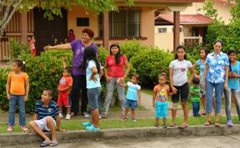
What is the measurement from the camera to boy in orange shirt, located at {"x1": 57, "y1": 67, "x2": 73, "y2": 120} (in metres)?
10.1

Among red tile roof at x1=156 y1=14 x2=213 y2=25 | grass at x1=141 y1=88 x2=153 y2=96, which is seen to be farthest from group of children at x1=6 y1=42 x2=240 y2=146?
red tile roof at x1=156 y1=14 x2=213 y2=25

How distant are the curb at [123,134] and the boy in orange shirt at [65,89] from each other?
4.77 ft

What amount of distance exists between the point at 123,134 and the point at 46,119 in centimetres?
144

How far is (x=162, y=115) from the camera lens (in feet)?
29.8

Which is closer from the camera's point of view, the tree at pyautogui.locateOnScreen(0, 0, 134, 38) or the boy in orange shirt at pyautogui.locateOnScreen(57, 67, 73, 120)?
the tree at pyautogui.locateOnScreen(0, 0, 134, 38)

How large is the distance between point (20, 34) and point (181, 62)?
480 inches

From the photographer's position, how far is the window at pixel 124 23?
2264cm

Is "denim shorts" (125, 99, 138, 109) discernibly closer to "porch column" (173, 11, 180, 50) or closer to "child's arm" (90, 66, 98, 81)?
"child's arm" (90, 66, 98, 81)

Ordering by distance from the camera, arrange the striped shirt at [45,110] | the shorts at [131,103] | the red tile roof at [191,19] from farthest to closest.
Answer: the red tile roof at [191,19]
the shorts at [131,103]
the striped shirt at [45,110]

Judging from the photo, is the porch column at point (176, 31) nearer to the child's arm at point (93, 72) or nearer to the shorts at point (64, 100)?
the shorts at point (64, 100)

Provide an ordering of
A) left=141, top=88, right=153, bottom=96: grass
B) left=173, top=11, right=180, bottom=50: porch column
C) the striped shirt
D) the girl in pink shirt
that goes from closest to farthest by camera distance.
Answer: the striped shirt → the girl in pink shirt → left=141, top=88, right=153, bottom=96: grass → left=173, top=11, right=180, bottom=50: porch column

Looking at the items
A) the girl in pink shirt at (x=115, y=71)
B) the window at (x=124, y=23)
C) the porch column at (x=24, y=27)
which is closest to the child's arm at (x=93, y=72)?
the girl in pink shirt at (x=115, y=71)

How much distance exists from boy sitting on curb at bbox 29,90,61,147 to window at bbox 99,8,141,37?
1395 centimetres

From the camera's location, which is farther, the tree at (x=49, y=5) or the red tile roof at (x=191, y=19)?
the red tile roof at (x=191, y=19)
